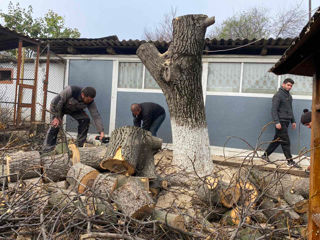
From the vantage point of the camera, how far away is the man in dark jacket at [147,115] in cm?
574

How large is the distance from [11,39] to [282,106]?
7.24 meters

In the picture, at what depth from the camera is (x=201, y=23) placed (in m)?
4.38

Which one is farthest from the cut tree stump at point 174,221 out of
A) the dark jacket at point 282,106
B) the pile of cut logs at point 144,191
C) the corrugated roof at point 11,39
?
the corrugated roof at point 11,39

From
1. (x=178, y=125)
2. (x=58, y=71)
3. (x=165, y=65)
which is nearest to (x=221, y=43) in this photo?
(x=165, y=65)

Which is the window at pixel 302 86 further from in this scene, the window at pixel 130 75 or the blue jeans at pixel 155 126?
the window at pixel 130 75

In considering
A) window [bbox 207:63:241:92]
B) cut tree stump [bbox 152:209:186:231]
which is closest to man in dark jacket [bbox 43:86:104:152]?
cut tree stump [bbox 152:209:186:231]

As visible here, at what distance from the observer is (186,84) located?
Result: 4395 millimetres

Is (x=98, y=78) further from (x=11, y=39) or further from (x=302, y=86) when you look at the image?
(x=302, y=86)

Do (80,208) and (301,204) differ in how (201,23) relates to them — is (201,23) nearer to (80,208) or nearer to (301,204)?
(301,204)

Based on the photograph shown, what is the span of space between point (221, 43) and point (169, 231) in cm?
526

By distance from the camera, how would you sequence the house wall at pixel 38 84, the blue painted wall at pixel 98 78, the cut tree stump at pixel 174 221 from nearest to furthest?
the cut tree stump at pixel 174 221, the blue painted wall at pixel 98 78, the house wall at pixel 38 84

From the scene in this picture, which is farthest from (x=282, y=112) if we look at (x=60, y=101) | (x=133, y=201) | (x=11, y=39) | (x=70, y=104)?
(x=11, y=39)

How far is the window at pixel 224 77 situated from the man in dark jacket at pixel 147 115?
1.86 metres

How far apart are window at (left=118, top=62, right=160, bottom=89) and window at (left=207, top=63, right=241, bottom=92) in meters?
1.63
